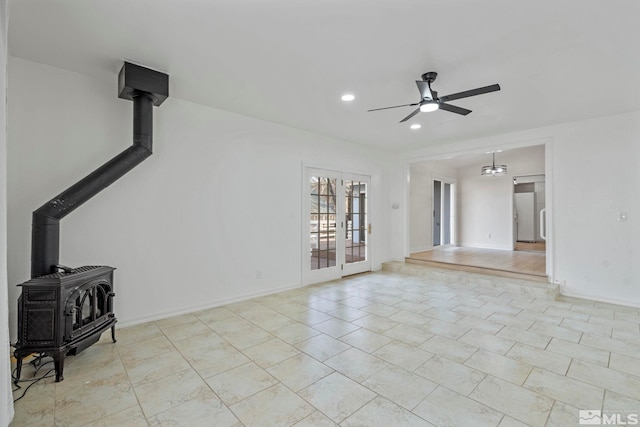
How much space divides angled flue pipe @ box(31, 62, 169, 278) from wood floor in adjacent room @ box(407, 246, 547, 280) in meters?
5.64

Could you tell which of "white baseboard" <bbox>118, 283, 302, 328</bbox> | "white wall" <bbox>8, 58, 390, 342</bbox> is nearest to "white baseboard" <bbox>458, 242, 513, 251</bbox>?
"white wall" <bbox>8, 58, 390, 342</bbox>

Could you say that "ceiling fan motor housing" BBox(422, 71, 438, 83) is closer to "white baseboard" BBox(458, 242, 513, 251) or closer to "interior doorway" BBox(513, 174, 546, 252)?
"white baseboard" BBox(458, 242, 513, 251)

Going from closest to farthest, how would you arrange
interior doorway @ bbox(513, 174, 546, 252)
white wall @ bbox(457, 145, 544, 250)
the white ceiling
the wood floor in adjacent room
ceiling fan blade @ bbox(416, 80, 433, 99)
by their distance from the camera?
the white ceiling < ceiling fan blade @ bbox(416, 80, 433, 99) < the wood floor in adjacent room < white wall @ bbox(457, 145, 544, 250) < interior doorway @ bbox(513, 174, 546, 252)

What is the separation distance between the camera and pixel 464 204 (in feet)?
30.7

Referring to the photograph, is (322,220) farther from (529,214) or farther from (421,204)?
(529,214)

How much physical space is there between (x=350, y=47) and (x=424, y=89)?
859 millimetres

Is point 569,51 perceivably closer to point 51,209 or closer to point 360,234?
point 360,234

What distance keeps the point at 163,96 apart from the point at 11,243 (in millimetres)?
1994

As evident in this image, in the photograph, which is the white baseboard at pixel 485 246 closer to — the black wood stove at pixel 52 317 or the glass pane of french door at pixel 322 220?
the glass pane of french door at pixel 322 220

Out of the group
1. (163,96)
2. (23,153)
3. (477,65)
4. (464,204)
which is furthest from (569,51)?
(464,204)

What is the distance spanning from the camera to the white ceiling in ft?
7.18

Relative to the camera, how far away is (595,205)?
14.9 feet

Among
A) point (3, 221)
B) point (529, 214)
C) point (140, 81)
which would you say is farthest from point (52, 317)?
point (529, 214)

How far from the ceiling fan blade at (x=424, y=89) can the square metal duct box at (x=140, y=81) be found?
2.63 metres
